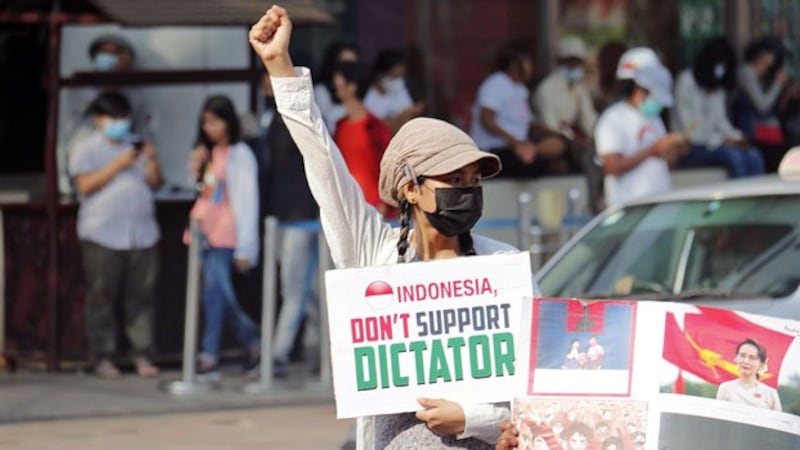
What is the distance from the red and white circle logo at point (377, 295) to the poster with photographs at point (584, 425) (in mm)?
418

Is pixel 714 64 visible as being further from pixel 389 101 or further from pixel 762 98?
pixel 389 101

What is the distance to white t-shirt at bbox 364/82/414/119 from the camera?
44.5 ft

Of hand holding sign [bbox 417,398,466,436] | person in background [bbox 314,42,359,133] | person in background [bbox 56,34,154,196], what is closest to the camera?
hand holding sign [bbox 417,398,466,436]

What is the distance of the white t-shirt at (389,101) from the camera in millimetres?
13562

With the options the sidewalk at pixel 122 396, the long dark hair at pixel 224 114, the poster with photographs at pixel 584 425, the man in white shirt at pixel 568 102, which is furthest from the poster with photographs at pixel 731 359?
the man in white shirt at pixel 568 102

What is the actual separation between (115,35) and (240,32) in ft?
2.83

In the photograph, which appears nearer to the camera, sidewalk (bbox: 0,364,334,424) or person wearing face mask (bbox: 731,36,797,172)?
sidewalk (bbox: 0,364,334,424)

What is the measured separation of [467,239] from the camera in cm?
443

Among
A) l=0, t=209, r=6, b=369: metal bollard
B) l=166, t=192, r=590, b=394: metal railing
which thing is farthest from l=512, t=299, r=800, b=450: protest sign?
l=0, t=209, r=6, b=369: metal bollard

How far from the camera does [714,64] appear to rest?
1625cm

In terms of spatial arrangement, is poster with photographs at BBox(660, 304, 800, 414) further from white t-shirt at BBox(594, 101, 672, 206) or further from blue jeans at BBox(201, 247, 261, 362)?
blue jeans at BBox(201, 247, 261, 362)

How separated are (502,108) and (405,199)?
395 inches

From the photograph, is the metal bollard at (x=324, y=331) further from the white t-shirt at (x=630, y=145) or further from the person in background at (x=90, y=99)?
the white t-shirt at (x=630, y=145)

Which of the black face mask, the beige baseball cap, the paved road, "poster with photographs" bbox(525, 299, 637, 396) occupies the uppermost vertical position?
the beige baseball cap
